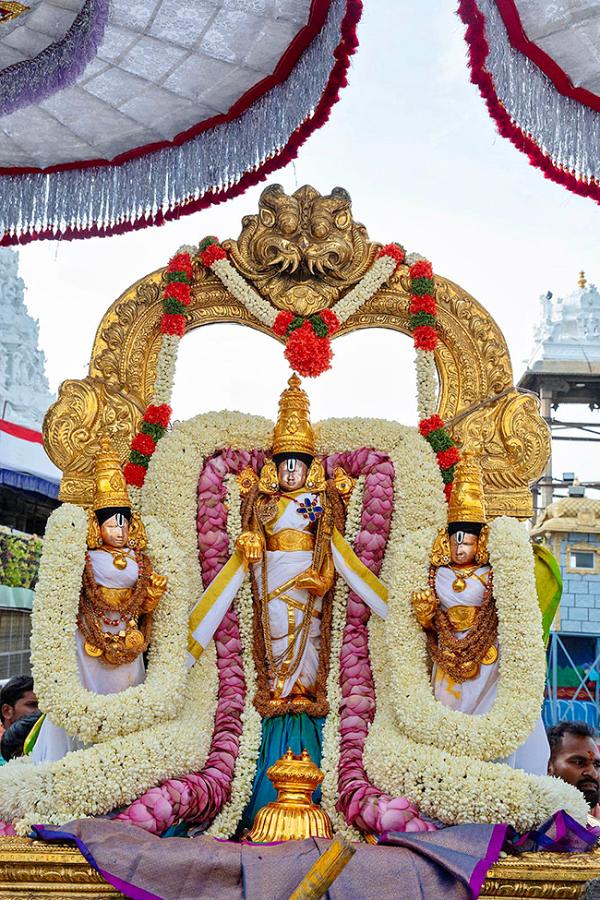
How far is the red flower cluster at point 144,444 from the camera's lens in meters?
5.50

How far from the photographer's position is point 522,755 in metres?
4.73

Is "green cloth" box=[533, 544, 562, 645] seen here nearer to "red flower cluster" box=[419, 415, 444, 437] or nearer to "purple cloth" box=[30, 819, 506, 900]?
"red flower cluster" box=[419, 415, 444, 437]

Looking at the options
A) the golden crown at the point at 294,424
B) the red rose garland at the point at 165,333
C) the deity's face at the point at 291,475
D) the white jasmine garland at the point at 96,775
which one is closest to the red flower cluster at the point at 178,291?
the red rose garland at the point at 165,333

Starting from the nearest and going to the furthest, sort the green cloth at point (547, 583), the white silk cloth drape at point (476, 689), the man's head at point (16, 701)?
the white silk cloth drape at point (476, 689)
the green cloth at point (547, 583)
the man's head at point (16, 701)

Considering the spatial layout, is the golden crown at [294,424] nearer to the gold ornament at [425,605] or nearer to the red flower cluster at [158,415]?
the red flower cluster at [158,415]

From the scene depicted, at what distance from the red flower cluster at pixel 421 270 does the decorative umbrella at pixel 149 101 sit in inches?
40.3

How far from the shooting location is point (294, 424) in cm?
548

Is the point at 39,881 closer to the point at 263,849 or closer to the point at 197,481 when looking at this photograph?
the point at 263,849

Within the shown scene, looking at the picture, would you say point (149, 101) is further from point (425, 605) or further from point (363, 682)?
point (363, 682)

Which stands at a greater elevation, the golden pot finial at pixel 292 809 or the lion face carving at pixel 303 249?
the lion face carving at pixel 303 249

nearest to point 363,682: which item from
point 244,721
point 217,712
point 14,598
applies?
point 244,721

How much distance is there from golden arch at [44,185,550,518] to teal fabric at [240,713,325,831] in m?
1.59

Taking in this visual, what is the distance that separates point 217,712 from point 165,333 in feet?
7.42

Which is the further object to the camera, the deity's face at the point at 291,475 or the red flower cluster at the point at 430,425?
the red flower cluster at the point at 430,425
